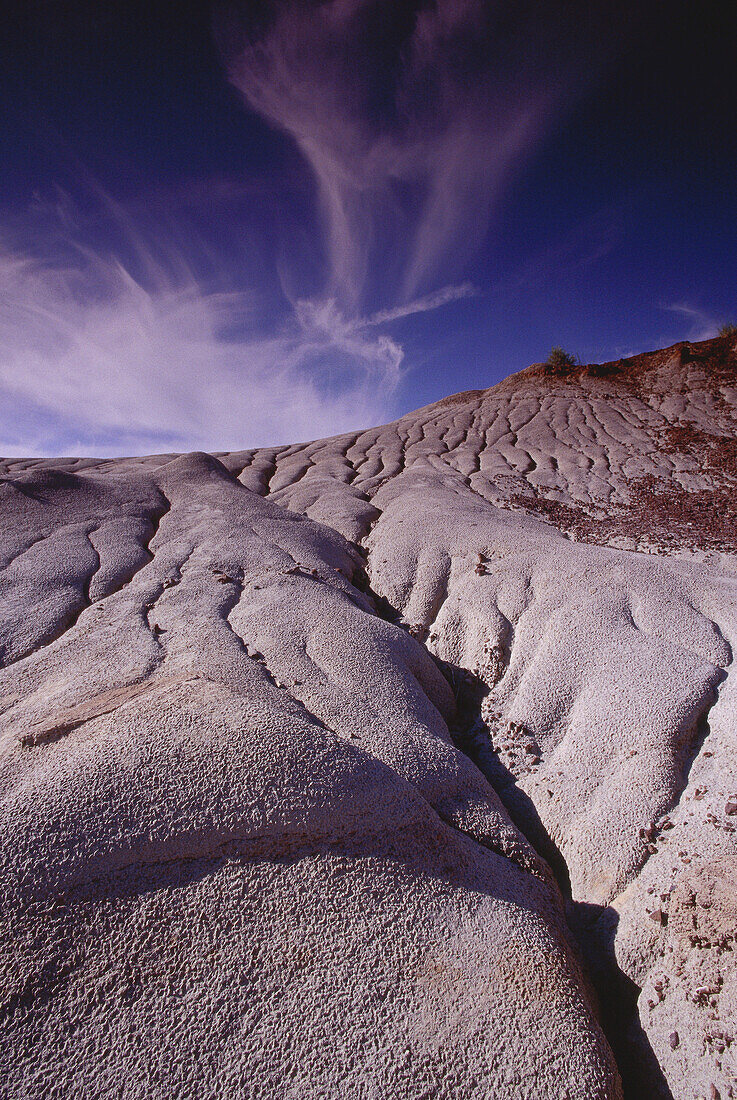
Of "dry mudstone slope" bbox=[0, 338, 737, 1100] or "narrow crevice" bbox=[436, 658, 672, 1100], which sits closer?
"dry mudstone slope" bbox=[0, 338, 737, 1100]

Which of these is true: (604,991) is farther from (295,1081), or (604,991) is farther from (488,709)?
(488,709)

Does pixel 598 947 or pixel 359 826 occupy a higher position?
pixel 359 826

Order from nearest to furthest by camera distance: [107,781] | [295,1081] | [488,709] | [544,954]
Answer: [295,1081] → [544,954] → [107,781] → [488,709]

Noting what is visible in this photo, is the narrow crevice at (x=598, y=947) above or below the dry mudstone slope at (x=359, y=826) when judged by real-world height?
below

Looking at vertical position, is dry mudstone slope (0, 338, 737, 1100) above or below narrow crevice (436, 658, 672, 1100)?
above

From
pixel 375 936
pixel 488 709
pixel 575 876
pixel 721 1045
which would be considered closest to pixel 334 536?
pixel 488 709

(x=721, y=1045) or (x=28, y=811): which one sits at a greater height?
(x=28, y=811)

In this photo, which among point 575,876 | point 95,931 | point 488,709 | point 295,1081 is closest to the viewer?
point 295,1081

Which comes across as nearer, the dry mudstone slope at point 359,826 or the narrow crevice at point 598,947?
the dry mudstone slope at point 359,826
